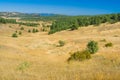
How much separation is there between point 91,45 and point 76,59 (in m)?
16.8

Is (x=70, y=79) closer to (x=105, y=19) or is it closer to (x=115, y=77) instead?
(x=115, y=77)

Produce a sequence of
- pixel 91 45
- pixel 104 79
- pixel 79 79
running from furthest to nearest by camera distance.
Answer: pixel 91 45
pixel 79 79
pixel 104 79

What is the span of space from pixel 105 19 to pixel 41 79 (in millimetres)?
110737

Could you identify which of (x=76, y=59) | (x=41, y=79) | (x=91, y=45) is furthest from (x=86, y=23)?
(x=41, y=79)

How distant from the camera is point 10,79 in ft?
29.4

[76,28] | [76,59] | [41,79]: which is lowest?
[76,28]

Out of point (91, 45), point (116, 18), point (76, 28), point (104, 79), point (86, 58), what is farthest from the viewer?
point (116, 18)

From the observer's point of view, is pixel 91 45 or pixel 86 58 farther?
pixel 91 45

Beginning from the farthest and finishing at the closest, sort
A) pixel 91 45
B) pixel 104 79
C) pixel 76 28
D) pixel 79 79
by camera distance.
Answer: pixel 76 28 → pixel 91 45 → pixel 79 79 → pixel 104 79

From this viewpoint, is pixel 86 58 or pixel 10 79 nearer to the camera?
pixel 10 79

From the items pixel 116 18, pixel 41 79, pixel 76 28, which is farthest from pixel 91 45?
pixel 116 18

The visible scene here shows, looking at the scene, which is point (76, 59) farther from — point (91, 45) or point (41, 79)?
point (91, 45)

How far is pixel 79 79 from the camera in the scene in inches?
340

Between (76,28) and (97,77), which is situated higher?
(97,77)
